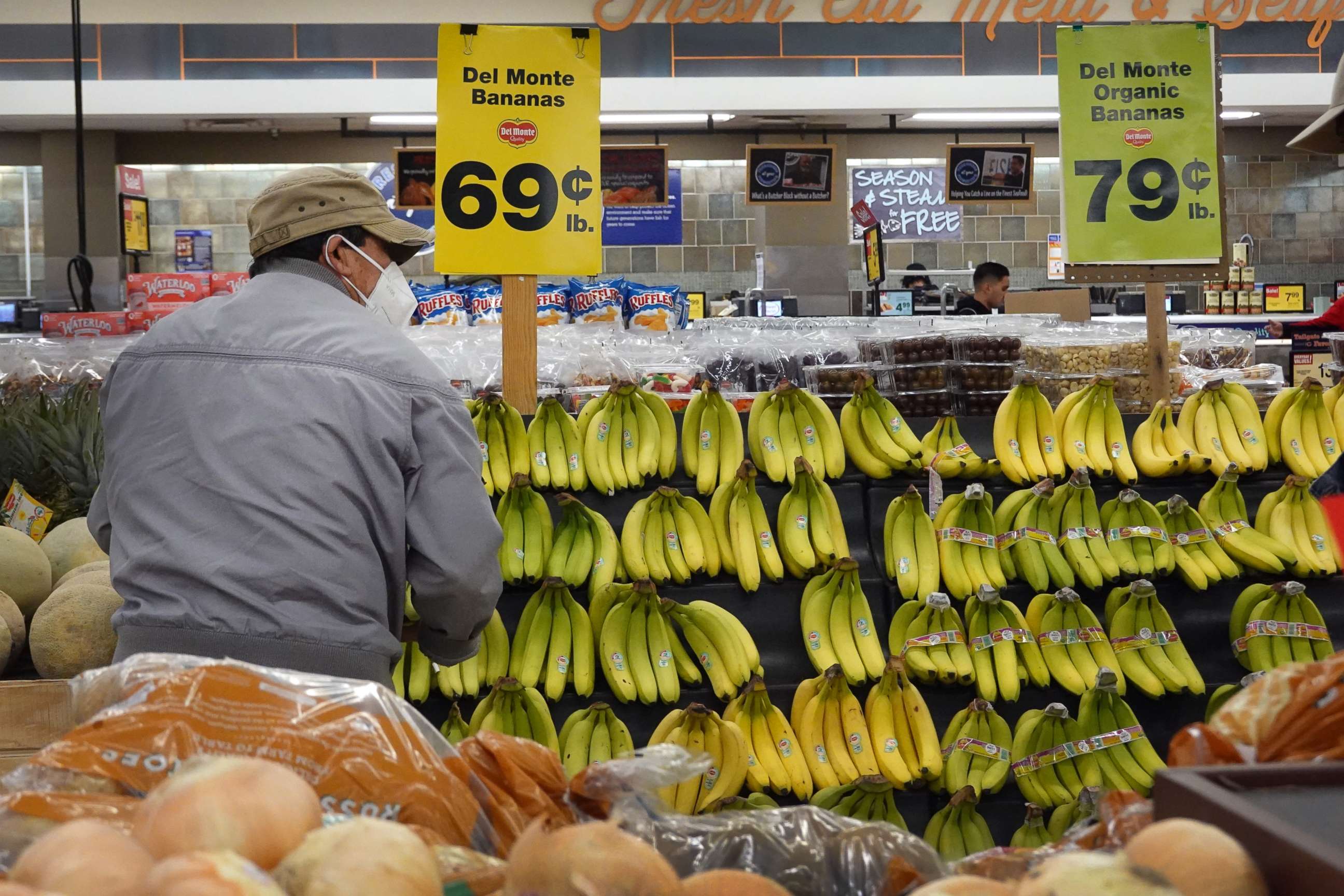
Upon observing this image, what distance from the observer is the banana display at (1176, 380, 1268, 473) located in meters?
3.75

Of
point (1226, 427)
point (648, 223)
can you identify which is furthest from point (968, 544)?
point (648, 223)

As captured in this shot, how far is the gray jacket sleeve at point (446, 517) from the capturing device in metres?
2.12

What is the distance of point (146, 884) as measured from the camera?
83 centimetres

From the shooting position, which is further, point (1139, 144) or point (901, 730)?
point (1139, 144)

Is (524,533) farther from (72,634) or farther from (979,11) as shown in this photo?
(979,11)

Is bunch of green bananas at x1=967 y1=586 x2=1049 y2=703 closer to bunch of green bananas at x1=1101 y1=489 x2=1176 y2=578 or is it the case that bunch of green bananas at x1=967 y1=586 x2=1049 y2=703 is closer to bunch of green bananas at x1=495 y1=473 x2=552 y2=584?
bunch of green bananas at x1=1101 y1=489 x2=1176 y2=578

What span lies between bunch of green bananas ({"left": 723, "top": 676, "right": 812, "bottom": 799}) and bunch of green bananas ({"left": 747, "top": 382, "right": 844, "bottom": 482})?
72 cm

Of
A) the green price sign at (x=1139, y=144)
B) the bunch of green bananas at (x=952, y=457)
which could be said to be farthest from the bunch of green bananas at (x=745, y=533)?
the green price sign at (x=1139, y=144)

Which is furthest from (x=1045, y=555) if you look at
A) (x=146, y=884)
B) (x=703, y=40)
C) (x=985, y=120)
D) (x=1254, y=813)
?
(x=985, y=120)

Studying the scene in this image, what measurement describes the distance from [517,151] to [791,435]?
3.89 ft

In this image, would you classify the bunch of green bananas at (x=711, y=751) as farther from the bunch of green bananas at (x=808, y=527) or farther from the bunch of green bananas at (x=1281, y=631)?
the bunch of green bananas at (x=1281, y=631)

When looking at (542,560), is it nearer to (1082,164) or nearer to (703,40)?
(1082,164)

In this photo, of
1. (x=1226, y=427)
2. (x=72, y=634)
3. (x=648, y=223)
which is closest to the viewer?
(x=72, y=634)

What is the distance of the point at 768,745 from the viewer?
3146mm
